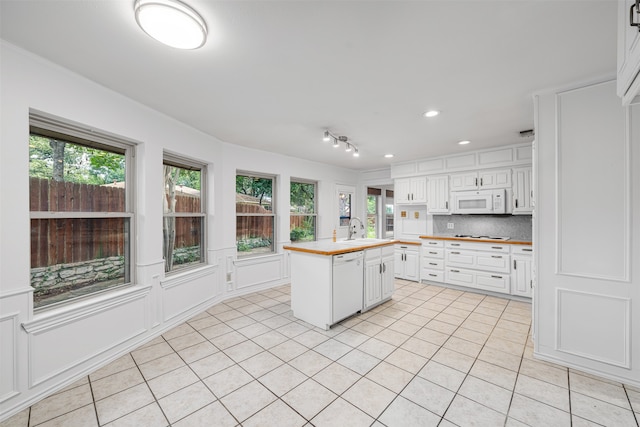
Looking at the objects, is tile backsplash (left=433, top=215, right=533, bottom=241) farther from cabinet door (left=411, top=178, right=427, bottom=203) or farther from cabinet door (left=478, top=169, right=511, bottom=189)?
cabinet door (left=478, top=169, right=511, bottom=189)

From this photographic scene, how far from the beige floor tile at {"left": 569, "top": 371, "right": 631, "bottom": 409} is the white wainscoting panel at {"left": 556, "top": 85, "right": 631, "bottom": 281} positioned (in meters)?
0.84

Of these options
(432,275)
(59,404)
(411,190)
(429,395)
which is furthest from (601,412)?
(411,190)

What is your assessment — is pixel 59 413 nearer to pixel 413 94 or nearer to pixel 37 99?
pixel 37 99

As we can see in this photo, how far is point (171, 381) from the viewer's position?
215cm

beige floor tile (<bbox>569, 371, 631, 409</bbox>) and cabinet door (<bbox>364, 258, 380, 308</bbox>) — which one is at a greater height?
cabinet door (<bbox>364, 258, 380, 308</bbox>)

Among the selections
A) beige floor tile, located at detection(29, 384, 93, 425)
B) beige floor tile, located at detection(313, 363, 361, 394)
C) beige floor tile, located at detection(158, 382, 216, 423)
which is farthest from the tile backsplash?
beige floor tile, located at detection(29, 384, 93, 425)

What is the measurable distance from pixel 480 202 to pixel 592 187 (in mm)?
2495

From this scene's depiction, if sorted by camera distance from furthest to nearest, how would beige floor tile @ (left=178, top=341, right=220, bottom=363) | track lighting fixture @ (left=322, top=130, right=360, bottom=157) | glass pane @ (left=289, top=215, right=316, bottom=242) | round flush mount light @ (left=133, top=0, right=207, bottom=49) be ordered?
glass pane @ (left=289, top=215, right=316, bottom=242), track lighting fixture @ (left=322, top=130, right=360, bottom=157), beige floor tile @ (left=178, top=341, right=220, bottom=363), round flush mount light @ (left=133, top=0, right=207, bottom=49)

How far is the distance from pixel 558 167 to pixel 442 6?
6.12 feet

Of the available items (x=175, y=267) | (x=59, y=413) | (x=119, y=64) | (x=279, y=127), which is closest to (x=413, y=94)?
(x=279, y=127)

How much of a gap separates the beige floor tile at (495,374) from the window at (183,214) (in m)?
3.42

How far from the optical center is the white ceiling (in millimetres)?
1479

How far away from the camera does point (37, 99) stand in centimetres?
195

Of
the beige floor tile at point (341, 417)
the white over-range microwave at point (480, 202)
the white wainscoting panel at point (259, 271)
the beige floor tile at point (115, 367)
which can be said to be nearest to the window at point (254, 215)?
the white wainscoting panel at point (259, 271)
